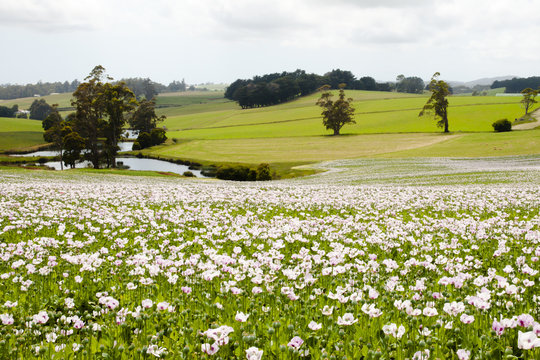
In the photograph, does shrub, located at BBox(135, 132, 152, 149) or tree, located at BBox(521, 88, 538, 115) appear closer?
tree, located at BBox(521, 88, 538, 115)

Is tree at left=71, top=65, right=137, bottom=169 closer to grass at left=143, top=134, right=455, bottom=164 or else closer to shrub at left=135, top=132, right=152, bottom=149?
grass at left=143, top=134, right=455, bottom=164

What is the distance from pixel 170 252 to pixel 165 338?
13.0 ft

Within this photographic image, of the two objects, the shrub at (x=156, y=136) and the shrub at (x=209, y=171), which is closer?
the shrub at (x=209, y=171)

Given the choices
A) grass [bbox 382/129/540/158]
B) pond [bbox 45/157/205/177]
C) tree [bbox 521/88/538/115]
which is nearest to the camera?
grass [bbox 382/129/540/158]

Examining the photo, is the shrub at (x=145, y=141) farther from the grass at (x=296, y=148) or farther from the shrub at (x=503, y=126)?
the shrub at (x=503, y=126)

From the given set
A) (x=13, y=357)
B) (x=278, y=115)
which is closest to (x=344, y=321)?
(x=13, y=357)

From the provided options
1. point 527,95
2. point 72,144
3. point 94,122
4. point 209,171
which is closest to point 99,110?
point 94,122

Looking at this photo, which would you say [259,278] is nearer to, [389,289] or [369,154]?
[389,289]

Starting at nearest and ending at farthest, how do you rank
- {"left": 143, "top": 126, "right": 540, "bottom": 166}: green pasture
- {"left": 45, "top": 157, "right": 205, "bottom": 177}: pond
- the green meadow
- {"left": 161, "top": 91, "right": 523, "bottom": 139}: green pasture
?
{"left": 143, "top": 126, "right": 540, "bottom": 166}: green pasture < the green meadow < {"left": 45, "top": 157, "right": 205, "bottom": 177}: pond < {"left": 161, "top": 91, "right": 523, "bottom": 139}: green pasture

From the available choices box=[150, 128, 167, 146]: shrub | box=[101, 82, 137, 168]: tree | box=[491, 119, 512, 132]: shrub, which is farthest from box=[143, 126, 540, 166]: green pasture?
box=[101, 82, 137, 168]: tree

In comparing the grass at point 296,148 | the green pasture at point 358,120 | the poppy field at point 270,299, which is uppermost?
the green pasture at point 358,120

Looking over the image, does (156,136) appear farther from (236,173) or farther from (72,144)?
(236,173)

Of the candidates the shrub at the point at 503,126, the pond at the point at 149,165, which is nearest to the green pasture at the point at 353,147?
the pond at the point at 149,165

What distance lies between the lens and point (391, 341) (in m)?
4.17
